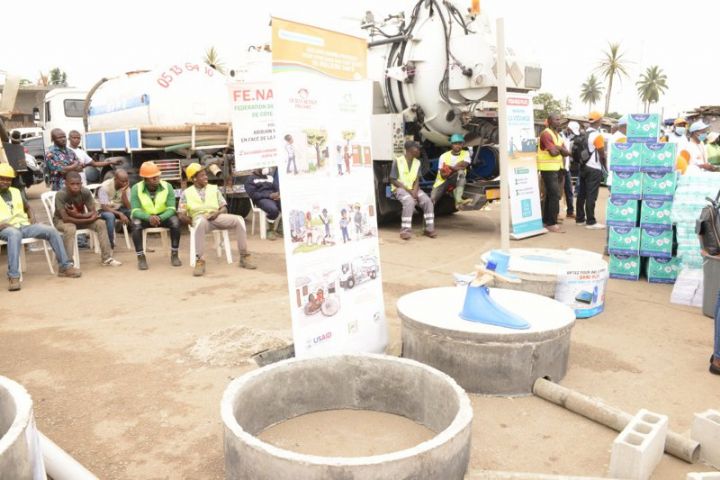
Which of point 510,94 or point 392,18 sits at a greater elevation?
point 392,18

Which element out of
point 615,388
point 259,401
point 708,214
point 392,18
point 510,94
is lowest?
point 615,388

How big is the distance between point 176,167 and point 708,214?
24.6 feet

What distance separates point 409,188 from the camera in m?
8.95

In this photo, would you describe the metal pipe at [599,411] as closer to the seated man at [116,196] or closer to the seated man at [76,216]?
the seated man at [76,216]

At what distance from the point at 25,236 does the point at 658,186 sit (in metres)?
6.76

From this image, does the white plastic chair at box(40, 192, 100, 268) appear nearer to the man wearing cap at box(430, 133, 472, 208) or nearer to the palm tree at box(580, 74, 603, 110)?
the man wearing cap at box(430, 133, 472, 208)

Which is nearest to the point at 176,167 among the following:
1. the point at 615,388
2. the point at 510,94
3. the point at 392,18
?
the point at 392,18

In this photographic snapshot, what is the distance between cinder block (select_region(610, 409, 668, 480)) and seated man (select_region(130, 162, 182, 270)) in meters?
5.68

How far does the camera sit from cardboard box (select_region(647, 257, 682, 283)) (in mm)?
6207

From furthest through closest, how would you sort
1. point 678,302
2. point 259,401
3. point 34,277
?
1. point 34,277
2. point 678,302
3. point 259,401

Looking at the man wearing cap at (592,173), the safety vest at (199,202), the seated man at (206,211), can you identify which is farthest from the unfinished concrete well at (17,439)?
the man wearing cap at (592,173)

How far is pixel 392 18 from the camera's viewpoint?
377 inches

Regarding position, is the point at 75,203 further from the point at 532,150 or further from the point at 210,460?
the point at 532,150

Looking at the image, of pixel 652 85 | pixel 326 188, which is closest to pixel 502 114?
pixel 326 188
